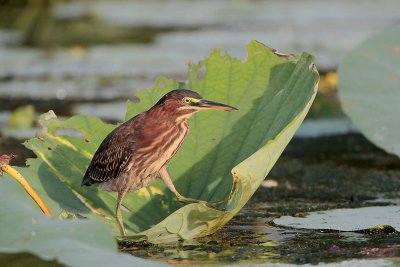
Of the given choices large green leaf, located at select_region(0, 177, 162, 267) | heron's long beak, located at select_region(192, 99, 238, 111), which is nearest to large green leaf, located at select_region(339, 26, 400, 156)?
heron's long beak, located at select_region(192, 99, 238, 111)

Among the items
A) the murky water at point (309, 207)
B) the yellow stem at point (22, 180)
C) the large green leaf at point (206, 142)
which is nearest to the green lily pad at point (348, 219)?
the murky water at point (309, 207)

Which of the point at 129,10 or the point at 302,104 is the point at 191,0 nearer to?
the point at 129,10

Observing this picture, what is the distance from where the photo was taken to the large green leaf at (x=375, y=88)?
4.28 meters

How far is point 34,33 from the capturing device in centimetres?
1360

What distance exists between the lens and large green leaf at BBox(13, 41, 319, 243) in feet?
11.9

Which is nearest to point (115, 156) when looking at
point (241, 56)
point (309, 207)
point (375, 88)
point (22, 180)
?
point (22, 180)

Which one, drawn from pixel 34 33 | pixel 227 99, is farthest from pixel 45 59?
pixel 227 99

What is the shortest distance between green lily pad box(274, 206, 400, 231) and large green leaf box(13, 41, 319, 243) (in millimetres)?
296

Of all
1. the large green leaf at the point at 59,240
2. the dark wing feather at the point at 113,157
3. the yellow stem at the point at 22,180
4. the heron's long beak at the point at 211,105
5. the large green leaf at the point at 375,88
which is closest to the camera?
the large green leaf at the point at 59,240

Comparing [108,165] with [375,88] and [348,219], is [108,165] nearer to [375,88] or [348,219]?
[348,219]

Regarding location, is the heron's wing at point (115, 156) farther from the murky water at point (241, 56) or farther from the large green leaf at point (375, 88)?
the large green leaf at point (375, 88)

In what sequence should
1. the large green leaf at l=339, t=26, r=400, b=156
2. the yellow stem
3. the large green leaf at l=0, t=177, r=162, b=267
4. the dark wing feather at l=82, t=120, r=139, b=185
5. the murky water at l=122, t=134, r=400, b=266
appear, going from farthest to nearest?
the large green leaf at l=339, t=26, r=400, b=156 → the dark wing feather at l=82, t=120, r=139, b=185 → the murky water at l=122, t=134, r=400, b=266 → the yellow stem → the large green leaf at l=0, t=177, r=162, b=267

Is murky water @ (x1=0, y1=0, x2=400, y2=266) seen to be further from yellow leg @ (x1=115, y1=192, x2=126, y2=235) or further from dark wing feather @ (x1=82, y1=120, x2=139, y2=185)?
dark wing feather @ (x1=82, y1=120, x2=139, y2=185)

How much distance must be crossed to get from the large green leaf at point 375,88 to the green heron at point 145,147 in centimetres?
106
